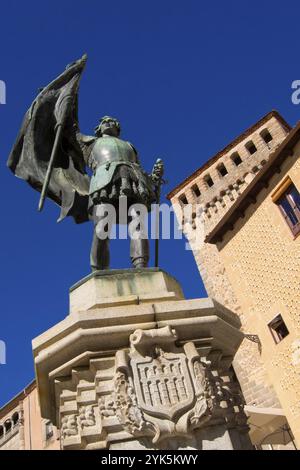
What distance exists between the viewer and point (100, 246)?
4.54 metres

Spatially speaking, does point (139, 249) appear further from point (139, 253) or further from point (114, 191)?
point (114, 191)

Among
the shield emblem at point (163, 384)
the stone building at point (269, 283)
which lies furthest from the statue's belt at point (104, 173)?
the stone building at point (269, 283)

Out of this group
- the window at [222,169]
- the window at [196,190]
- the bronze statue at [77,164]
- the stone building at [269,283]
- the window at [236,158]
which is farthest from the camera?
the window at [196,190]

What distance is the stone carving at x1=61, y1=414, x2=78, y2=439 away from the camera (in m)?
3.27

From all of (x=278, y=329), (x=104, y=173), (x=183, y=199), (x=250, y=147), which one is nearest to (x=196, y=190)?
(x=183, y=199)

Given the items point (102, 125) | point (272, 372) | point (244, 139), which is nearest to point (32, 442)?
point (272, 372)

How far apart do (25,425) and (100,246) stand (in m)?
34.4

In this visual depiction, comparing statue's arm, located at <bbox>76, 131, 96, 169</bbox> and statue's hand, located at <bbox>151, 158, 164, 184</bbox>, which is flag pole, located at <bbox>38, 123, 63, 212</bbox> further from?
statue's hand, located at <bbox>151, 158, 164, 184</bbox>

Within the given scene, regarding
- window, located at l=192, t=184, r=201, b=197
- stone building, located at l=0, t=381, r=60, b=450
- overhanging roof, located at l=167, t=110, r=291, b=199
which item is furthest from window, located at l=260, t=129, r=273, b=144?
stone building, located at l=0, t=381, r=60, b=450

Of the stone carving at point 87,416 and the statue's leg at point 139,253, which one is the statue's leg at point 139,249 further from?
the stone carving at point 87,416

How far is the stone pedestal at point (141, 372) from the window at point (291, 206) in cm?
1433

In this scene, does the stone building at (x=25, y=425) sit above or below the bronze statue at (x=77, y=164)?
above

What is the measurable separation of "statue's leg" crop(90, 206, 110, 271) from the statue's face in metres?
1.13

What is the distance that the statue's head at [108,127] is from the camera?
17.3 feet
